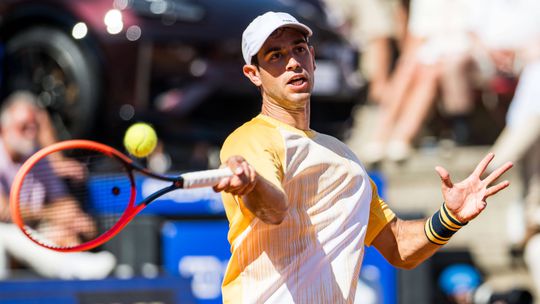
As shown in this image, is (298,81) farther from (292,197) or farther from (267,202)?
(267,202)

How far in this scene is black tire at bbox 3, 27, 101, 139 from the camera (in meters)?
8.82

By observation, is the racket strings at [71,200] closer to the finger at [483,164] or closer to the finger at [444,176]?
the finger at [444,176]

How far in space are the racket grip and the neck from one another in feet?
1.59

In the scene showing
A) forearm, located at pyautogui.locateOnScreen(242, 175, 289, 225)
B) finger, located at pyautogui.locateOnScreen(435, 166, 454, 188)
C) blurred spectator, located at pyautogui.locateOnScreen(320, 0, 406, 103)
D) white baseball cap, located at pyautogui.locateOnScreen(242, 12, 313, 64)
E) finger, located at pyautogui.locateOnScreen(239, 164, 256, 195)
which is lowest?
finger, located at pyautogui.locateOnScreen(435, 166, 454, 188)

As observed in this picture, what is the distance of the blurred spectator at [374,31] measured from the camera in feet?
33.3

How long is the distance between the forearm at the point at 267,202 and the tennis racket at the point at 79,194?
0.12 m

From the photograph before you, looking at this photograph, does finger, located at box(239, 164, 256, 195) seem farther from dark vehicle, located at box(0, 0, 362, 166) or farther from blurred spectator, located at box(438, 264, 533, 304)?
dark vehicle, located at box(0, 0, 362, 166)

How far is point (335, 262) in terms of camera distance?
410cm

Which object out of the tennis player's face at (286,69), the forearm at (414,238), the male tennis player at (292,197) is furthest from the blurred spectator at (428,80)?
the tennis player's face at (286,69)

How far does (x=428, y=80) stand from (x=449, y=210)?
4985mm

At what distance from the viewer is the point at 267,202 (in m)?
3.76

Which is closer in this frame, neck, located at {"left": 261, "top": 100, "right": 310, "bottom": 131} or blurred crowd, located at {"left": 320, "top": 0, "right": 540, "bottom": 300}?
neck, located at {"left": 261, "top": 100, "right": 310, "bottom": 131}

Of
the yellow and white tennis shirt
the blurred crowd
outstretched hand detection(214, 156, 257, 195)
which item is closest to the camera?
outstretched hand detection(214, 156, 257, 195)

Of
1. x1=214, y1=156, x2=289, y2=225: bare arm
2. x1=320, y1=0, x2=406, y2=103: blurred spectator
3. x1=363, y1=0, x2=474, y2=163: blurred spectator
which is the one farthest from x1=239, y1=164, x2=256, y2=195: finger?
x1=320, y1=0, x2=406, y2=103: blurred spectator
